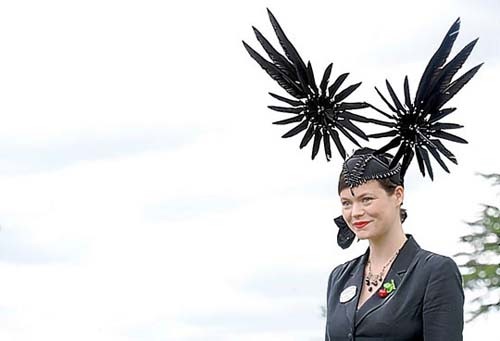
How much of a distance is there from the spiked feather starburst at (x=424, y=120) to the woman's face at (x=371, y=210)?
0.14 meters

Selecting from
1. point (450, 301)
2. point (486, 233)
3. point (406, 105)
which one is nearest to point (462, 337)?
point (450, 301)

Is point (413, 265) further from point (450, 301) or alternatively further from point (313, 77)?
point (313, 77)

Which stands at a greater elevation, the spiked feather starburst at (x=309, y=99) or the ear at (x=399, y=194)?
the spiked feather starburst at (x=309, y=99)

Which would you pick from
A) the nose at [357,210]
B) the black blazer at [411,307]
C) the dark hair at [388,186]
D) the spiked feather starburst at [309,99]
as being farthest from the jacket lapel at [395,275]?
the spiked feather starburst at [309,99]

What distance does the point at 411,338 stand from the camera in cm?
466

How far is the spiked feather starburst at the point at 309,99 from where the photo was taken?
5.02 meters

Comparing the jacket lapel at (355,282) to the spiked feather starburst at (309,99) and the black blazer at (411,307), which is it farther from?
the spiked feather starburst at (309,99)

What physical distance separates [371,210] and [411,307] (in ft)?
1.09

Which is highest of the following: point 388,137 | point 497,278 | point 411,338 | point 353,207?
point 497,278

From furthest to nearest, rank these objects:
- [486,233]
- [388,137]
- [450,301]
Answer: [486,233] < [388,137] < [450,301]

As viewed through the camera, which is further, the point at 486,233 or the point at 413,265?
the point at 486,233

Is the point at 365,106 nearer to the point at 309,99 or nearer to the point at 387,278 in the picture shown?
the point at 309,99

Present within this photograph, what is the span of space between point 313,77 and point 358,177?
1.55 feet

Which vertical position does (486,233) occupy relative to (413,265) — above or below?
above
